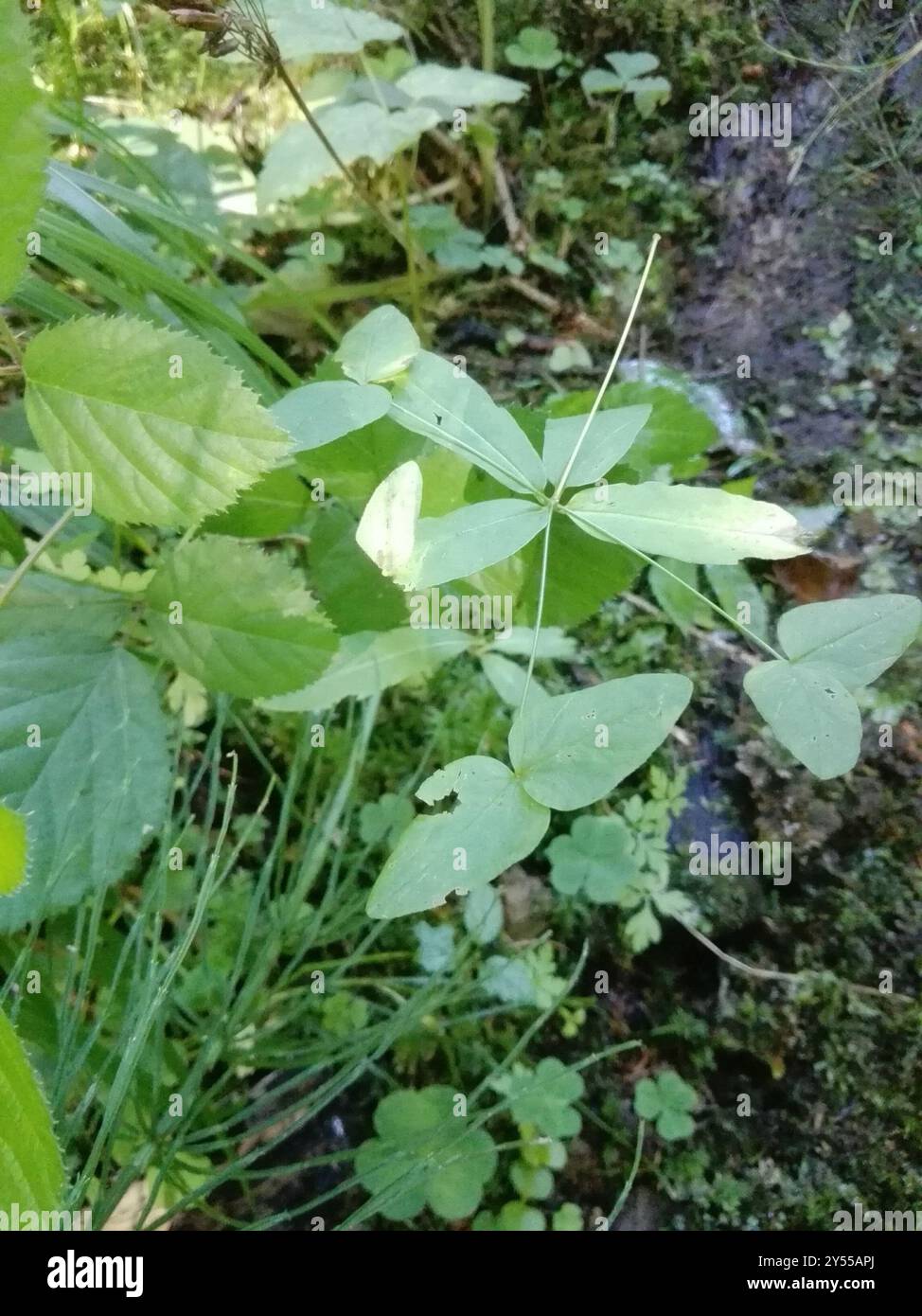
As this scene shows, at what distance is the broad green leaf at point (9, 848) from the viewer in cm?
42

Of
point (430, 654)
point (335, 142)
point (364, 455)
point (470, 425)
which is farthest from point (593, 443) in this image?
point (335, 142)

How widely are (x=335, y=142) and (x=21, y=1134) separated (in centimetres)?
90

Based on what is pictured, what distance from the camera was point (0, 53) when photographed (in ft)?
1.42

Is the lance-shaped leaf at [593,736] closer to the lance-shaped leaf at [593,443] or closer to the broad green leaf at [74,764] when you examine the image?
the lance-shaped leaf at [593,443]

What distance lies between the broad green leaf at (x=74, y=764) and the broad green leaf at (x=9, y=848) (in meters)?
0.21

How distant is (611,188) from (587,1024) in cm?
95

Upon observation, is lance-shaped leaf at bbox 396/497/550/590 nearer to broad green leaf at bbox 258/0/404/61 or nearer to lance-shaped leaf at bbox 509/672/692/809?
lance-shaped leaf at bbox 509/672/692/809

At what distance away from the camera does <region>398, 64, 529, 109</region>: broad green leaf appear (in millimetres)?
895

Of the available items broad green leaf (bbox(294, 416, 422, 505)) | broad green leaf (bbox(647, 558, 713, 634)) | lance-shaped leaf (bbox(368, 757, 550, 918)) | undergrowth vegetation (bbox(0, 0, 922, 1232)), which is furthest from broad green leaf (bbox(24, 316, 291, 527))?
broad green leaf (bbox(647, 558, 713, 634))

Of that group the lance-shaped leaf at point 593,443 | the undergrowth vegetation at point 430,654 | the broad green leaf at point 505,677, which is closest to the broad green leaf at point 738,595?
the undergrowth vegetation at point 430,654

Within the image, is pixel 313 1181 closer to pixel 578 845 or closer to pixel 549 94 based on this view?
pixel 578 845

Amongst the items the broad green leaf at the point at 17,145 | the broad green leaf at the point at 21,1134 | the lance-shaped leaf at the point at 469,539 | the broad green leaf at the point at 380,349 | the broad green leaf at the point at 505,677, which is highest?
the broad green leaf at the point at 17,145

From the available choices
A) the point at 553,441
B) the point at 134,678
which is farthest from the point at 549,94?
the point at 134,678

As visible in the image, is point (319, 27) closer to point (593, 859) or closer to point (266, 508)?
point (266, 508)
